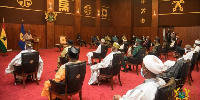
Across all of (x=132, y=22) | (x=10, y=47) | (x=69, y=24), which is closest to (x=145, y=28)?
(x=132, y=22)

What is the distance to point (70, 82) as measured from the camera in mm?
3041

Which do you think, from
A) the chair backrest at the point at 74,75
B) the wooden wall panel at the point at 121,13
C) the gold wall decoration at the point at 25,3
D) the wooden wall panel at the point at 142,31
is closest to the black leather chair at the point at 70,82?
the chair backrest at the point at 74,75

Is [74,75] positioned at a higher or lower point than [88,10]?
lower

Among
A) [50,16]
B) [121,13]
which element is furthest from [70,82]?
[121,13]

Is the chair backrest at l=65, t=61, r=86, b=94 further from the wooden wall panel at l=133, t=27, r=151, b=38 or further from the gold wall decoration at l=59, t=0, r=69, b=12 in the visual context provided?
the wooden wall panel at l=133, t=27, r=151, b=38

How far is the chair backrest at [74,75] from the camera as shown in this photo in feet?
9.63

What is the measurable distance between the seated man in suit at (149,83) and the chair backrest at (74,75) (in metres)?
1.29

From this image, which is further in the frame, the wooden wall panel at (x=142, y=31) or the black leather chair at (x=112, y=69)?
the wooden wall panel at (x=142, y=31)

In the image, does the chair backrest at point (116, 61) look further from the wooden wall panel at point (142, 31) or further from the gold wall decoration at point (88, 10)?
the wooden wall panel at point (142, 31)

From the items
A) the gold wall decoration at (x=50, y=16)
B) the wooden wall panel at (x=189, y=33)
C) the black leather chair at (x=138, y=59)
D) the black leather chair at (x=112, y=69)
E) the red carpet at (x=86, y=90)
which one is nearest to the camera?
the red carpet at (x=86, y=90)

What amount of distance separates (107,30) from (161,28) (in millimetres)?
5676

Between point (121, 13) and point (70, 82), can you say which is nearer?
point (70, 82)

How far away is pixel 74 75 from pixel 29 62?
6.16 ft

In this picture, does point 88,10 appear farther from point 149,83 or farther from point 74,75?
point 149,83
